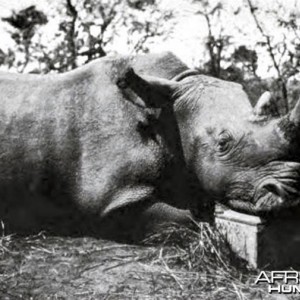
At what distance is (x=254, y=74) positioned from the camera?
443 inches

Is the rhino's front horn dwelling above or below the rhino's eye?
above

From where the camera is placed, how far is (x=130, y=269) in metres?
3.38

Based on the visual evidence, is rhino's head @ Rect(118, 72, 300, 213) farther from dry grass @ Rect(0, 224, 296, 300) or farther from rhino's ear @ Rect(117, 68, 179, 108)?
dry grass @ Rect(0, 224, 296, 300)

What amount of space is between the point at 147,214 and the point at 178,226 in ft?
0.75

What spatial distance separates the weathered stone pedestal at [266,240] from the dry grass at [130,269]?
8 centimetres

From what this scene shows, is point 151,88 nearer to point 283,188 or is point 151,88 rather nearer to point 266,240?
point 283,188

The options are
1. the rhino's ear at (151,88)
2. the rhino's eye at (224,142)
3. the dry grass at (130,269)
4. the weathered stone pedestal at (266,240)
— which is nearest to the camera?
the dry grass at (130,269)

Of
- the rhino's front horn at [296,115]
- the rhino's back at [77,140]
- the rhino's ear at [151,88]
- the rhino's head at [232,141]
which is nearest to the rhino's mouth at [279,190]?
the rhino's head at [232,141]

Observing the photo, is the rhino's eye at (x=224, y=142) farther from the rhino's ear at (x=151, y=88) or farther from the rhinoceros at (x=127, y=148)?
the rhino's ear at (x=151, y=88)

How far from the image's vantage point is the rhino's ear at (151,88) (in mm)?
4035

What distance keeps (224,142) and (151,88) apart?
0.69 meters

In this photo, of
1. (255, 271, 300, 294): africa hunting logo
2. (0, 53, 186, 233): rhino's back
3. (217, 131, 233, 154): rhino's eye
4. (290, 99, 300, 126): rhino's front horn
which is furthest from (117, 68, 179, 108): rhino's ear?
(255, 271, 300, 294): africa hunting logo

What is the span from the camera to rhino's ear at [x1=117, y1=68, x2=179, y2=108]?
4.04 m

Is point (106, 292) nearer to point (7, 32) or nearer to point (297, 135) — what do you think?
point (297, 135)
